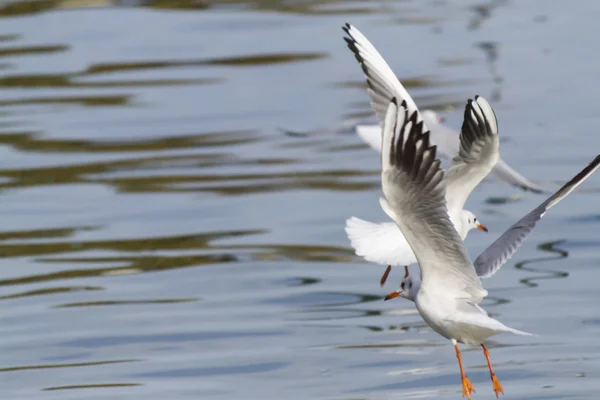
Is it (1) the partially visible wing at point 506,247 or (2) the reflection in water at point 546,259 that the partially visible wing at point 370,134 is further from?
(1) the partially visible wing at point 506,247

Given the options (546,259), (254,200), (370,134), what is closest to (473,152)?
(370,134)

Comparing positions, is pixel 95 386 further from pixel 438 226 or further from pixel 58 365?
A: pixel 438 226

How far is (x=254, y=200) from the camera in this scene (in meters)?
14.1

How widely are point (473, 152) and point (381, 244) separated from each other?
2.42ft

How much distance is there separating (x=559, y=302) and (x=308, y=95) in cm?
878

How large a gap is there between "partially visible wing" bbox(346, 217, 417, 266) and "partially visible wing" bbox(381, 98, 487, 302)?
3.38 ft

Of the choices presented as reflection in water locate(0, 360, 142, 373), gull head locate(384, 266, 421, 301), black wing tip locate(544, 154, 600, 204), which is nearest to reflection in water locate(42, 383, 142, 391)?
reflection in water locate(0, 360, 142, 373)

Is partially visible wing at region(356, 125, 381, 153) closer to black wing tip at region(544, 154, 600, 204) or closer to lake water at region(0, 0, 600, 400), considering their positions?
lake water at region(0, 0, 600, 400)

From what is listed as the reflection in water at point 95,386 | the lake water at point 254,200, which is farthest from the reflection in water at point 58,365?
the reflection in water at point 95,386

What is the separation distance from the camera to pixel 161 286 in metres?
11.6

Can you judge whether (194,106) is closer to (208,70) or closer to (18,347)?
(208,70)

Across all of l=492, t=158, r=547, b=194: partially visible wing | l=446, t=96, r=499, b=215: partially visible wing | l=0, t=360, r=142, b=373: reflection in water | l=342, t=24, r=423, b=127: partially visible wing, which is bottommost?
l=0, t=360, r=142, b=373: reflection in water

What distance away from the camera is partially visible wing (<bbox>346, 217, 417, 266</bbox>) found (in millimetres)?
8547

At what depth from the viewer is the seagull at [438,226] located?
6.57m
